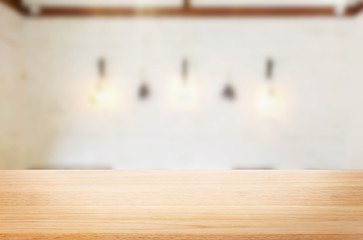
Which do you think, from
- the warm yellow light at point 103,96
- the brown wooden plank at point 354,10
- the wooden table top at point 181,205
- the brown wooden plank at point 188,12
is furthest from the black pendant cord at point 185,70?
the wooden table top at point 181,205

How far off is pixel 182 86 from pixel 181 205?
154 inches

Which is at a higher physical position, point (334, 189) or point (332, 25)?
point (332, 25)

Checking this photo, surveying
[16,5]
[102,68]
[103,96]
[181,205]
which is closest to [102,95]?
[103,96]

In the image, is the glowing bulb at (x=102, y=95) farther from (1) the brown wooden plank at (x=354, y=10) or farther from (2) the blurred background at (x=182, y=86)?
(1) the brown wooden plank at (x=354, y=10)

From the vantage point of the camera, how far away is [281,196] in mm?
358

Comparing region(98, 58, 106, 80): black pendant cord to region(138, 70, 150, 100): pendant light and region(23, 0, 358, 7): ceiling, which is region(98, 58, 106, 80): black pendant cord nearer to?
region(138, 70, 150, 100): pendant light

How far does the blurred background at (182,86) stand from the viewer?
405 centimetres

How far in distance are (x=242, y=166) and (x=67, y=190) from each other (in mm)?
4095

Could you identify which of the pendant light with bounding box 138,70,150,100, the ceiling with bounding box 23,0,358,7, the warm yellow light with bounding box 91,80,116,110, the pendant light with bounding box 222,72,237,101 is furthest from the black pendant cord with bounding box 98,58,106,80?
the pendant light with bounding box 222,72,237,101

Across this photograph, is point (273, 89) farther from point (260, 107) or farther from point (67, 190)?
point (67, 190)

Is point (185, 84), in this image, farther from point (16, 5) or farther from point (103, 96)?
point (16, 5)

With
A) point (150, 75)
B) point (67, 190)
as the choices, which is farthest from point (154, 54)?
point (67, 190)

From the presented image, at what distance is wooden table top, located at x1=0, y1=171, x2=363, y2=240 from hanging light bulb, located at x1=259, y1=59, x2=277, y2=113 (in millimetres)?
3885

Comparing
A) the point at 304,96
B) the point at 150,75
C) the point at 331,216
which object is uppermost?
the point at 150,75
